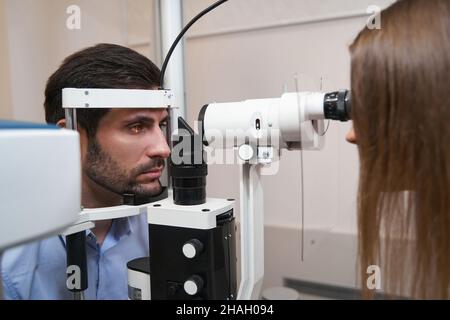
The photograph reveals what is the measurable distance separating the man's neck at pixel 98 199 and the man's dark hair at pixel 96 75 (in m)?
0.16

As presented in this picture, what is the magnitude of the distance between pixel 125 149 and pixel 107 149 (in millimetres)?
52

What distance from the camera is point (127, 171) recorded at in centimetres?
95

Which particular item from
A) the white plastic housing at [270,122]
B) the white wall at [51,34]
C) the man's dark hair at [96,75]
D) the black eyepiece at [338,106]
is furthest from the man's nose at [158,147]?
the white wall at [51,34]

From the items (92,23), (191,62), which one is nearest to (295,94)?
(191,62)

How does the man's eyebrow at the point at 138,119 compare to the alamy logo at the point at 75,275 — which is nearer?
the alamy logo at the point at 75,275

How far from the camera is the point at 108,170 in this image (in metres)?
0.95

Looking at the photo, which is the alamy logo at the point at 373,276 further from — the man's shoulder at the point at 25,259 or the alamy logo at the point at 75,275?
the man's shoulder at the point at 25,259

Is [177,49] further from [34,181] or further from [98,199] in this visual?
[34,181]

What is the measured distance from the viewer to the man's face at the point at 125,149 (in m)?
0.94

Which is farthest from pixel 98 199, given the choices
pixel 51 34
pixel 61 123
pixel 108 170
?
pixel 51 34

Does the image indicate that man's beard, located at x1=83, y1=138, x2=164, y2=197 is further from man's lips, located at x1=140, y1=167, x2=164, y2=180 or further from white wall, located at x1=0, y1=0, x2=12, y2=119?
white wall, located at x1=0, y1=0, x2=12, y2=119

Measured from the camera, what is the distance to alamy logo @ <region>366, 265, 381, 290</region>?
1.92ft
